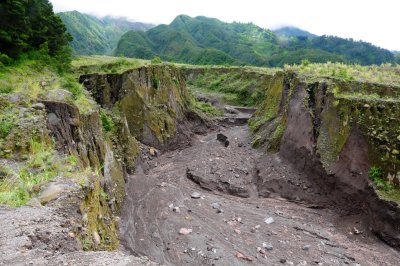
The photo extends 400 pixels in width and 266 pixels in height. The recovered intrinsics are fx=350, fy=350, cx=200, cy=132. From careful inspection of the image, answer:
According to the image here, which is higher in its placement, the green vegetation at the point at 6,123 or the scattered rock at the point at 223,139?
the green vegetation at the point at 6,123

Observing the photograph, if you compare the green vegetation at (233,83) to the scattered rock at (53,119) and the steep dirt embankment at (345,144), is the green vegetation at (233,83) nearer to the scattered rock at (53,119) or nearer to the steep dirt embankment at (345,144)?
the steep dirt embankment at (345,144)

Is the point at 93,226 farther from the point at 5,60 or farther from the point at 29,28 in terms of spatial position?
the point at 29,28

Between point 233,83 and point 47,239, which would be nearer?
point 47,239

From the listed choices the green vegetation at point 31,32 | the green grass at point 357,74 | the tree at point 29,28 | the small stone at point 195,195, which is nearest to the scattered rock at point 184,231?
the small stone at point 195,195

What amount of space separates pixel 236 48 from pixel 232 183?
105922 mm

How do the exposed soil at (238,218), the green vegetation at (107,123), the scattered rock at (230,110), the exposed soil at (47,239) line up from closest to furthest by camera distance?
the exposed soil at (47,239), the exposed soil at (238,218), the green vegetation at (107,123), the scattered rock at (230,110)

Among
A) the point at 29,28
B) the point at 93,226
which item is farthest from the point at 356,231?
the point at 29,28

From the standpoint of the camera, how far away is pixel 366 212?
15.9 meters

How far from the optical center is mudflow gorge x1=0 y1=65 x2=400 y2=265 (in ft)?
40.3

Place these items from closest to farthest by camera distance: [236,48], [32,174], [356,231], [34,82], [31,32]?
1. [32,174]
2. [34,82]
3. [356,231]
4. [31,32]
5. [236,48]

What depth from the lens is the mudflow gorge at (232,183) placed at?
40.3 feet

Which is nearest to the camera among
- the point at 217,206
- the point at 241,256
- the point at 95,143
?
the point at 241,256

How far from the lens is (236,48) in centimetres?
12025

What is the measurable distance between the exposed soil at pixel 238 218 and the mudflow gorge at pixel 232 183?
0.06 meters
